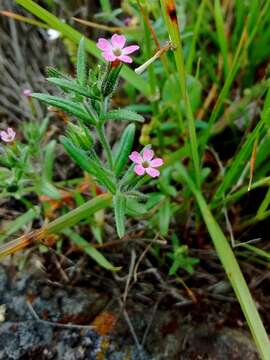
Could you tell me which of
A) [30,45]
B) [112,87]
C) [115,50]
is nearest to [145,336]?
[112,87]

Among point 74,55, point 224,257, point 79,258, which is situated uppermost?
point 74,55

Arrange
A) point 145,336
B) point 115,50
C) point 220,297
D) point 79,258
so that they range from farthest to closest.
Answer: point 79,258
point 220,297
point 145,336
point 115,50

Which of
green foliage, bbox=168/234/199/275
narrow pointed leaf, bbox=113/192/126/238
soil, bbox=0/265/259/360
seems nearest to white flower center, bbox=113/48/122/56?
narrow pointed leaf, bbox=113/192/126/238

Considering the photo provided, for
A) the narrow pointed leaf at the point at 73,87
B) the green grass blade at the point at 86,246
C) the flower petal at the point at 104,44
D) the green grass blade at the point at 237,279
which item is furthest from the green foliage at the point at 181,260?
the flower petal at the point at 104,44

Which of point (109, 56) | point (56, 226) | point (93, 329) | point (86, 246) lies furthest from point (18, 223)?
point (109, 56)

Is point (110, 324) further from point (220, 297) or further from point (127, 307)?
point (220, 297)

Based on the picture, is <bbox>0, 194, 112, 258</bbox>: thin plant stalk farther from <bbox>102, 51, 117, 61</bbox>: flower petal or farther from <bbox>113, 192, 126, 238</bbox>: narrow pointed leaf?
<bbox>102, 51, 117, 61</bbox>: flower petal

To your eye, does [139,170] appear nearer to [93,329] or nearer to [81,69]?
[81,69]

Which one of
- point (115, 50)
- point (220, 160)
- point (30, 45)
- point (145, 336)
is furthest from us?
point (30, 45)
